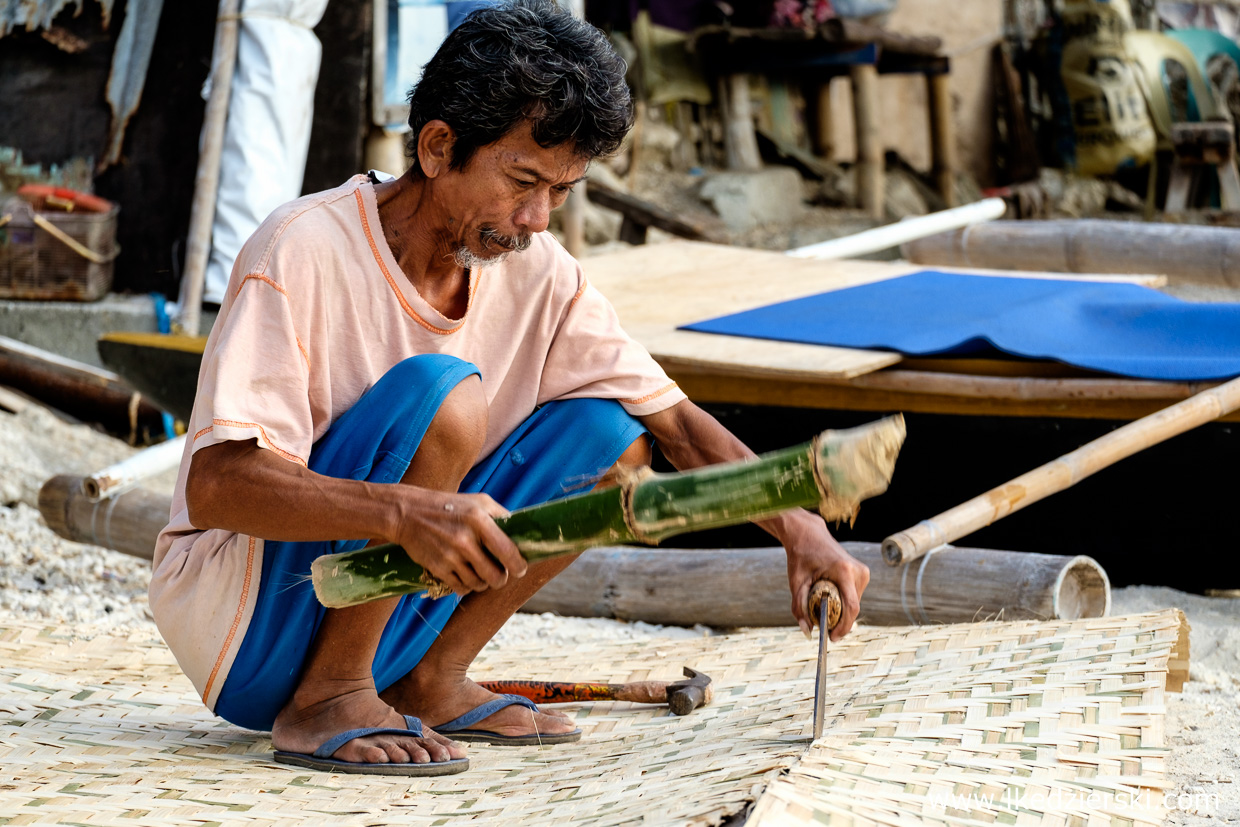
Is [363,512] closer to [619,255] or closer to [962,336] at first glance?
[962,336]

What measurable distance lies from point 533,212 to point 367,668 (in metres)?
0.70

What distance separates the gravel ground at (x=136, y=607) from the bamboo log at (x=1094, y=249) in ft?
5.84

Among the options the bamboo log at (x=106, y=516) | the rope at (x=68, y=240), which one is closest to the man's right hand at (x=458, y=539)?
the bamboo log at (x=106, y=516)

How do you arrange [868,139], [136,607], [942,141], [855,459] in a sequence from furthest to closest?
[942,141] → [868,139] → [136,607] → [855,459]

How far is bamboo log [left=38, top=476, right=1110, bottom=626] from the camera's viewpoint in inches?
101

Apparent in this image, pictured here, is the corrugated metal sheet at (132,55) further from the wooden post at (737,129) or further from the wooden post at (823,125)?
the wooden post at (823,125)

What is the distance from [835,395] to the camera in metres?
3.26

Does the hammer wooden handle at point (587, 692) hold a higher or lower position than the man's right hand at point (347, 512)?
lower

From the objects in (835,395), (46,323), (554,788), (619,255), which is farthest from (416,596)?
(46,323)

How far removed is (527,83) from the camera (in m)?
1.71

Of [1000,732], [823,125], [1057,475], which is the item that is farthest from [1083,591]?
[823,125]

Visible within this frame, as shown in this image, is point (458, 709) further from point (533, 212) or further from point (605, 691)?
point (533, 212)

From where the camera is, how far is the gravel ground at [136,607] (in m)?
1.98

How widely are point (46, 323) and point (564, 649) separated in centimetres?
333
